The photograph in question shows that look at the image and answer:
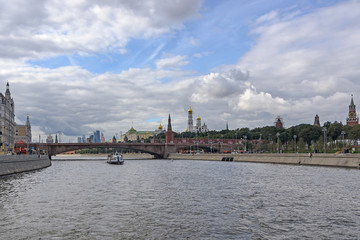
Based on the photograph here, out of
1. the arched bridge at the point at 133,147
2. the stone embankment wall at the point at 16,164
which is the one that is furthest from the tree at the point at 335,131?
the stone embankment wall at the point at 16,164

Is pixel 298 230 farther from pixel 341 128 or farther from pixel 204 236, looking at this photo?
pixel 341 128

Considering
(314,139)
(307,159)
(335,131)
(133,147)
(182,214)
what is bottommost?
(182,214)

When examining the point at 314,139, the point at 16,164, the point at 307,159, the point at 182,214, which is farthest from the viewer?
the point at 314,139

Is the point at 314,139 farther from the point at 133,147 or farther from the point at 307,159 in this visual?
the point at 307,159

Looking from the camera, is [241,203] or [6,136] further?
[6,136]

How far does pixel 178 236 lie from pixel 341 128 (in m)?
136

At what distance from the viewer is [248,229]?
68.2ft

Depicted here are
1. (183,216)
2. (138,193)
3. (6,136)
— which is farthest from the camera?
(6,136)

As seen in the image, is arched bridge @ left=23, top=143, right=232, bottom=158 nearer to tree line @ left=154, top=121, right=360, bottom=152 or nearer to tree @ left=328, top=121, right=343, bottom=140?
tree line @ left=154, top=121, right=360, bottom=152

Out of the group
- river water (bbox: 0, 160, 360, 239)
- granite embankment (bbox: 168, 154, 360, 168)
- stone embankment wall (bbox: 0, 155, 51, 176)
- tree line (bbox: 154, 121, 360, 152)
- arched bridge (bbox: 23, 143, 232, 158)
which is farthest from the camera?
arched bridge (bbox: 23, 143, 232, 158)

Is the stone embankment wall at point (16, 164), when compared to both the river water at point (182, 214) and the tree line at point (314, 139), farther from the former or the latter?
the tree line at point (314, 139)

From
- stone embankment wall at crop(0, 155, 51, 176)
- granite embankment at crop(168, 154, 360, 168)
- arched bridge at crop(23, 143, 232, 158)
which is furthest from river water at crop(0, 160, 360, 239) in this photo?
arched bridge at crop(23, 143, 232, 158)

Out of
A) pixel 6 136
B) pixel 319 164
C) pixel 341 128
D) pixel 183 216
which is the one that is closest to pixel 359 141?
pixel 341 128

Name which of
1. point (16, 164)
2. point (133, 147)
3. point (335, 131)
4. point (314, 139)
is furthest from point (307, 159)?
point (133, 147)
